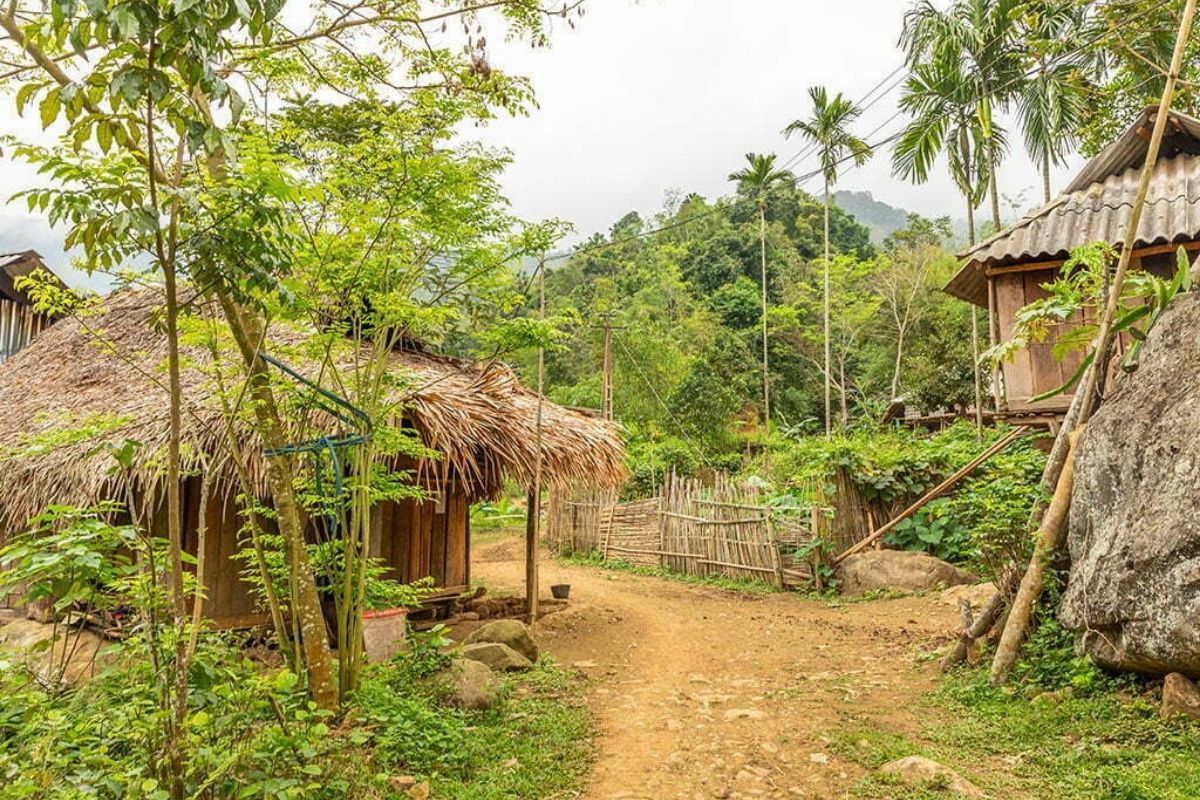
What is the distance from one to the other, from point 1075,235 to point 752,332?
683 inches

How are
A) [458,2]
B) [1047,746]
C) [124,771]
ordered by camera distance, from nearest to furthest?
[124,771] < [1047,746] < [458,2]

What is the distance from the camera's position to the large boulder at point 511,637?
20.2 feet

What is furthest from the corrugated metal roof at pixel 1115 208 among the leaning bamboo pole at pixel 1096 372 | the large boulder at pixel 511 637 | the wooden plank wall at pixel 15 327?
the wooden plank wall at pixel 15 327

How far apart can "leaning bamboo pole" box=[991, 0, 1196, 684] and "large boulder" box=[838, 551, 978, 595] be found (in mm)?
4151

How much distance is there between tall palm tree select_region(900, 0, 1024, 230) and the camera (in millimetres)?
13953

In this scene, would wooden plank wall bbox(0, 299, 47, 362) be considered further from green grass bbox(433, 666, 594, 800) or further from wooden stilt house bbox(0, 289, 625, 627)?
green grass bbox(433, 666, 594, 800)

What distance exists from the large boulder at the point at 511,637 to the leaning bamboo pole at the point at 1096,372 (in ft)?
11.7

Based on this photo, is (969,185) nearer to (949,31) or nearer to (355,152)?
(949,31)

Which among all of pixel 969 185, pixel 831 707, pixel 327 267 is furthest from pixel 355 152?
pixel 969 185

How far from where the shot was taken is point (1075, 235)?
7391 mm

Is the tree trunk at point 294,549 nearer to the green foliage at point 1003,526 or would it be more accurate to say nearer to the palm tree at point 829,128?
the green foliage at point 1003,526

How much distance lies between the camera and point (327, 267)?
397cm

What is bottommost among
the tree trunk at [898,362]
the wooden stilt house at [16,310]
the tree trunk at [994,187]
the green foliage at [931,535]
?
the green foliage at [931,535]

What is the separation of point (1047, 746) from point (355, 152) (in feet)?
16.0
